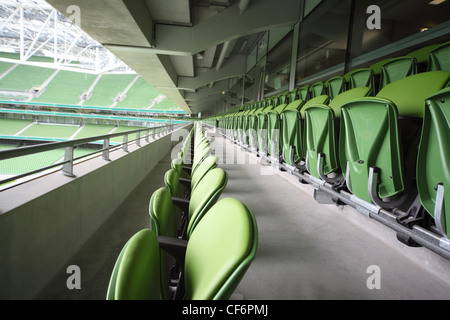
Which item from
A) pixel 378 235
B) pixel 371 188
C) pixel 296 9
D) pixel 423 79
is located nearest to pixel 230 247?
pixel 371 188

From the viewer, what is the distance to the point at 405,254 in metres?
1.27

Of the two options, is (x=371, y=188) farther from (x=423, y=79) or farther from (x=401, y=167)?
(x=423, y=79)

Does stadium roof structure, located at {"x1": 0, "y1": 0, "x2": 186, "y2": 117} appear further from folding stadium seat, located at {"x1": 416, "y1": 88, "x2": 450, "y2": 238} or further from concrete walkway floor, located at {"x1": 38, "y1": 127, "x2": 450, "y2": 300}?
folding stadium seat, located at {"x1": 416, "y1": 88, "x2": 450, "y2": 238}

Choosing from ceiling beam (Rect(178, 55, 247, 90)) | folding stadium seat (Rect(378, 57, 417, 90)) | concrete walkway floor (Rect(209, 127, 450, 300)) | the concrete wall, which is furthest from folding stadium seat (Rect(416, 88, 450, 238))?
ceiling beam (Rect(178, 55, 247, 90))

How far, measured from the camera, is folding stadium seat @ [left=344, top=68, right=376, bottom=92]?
241 centimetres

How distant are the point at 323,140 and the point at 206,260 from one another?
4.51ft

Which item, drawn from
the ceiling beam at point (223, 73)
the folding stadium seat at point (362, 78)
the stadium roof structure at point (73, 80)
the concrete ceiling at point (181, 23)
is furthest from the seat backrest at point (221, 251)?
the stadium roof structure at point (73, 80)

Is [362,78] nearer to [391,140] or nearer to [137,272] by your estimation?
[391,140]

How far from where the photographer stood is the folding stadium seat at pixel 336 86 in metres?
2.87

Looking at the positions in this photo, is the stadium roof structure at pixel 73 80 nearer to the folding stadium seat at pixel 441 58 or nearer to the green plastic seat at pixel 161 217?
the folding stadium seat at pixel 441 58

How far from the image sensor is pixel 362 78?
2551 millimetres

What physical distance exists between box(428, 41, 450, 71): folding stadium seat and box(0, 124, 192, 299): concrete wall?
8.64 feet

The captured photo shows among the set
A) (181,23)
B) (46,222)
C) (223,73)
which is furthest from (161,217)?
(223,73)

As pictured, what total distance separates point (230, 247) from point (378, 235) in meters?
1.31
